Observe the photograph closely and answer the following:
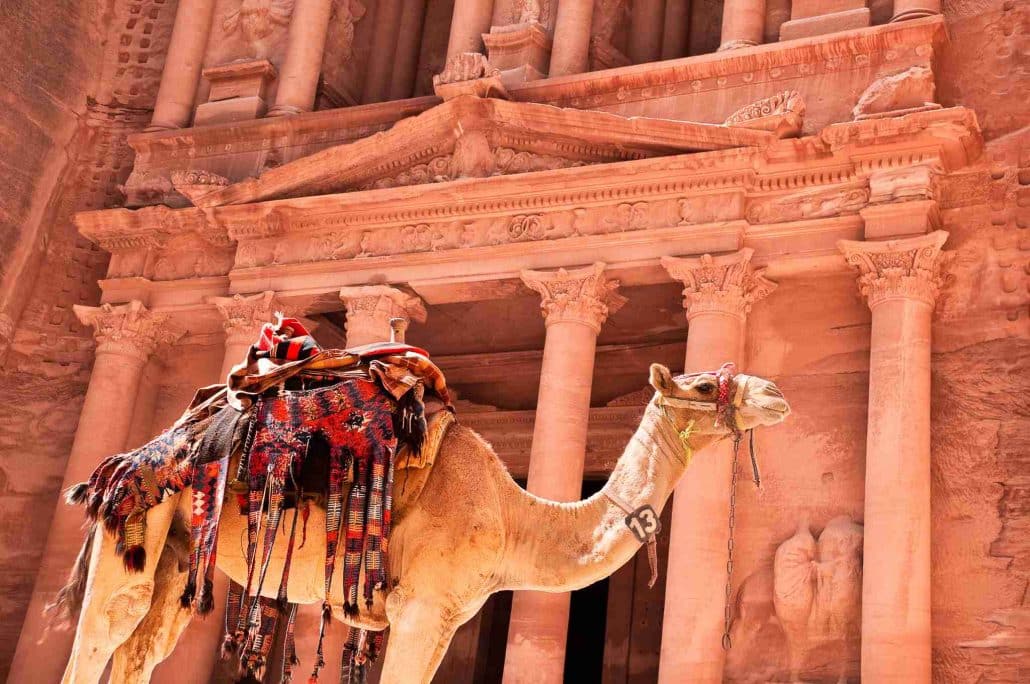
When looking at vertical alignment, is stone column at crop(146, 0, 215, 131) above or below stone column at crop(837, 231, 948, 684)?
above

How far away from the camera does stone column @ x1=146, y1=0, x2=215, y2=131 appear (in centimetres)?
2084

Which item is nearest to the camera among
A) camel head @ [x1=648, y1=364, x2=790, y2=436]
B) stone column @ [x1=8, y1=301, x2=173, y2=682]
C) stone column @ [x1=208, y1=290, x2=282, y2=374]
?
camel head @ [x1=648, y1=364, x2=790, y2=436]

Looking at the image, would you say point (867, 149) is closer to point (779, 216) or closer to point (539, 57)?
point (779, 216)

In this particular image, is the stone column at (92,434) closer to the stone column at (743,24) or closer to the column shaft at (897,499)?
the stone column at (743,24)

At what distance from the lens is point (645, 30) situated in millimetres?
20219

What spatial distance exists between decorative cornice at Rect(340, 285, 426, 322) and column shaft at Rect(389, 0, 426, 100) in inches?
215

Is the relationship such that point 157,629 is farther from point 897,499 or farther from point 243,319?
point 243,319

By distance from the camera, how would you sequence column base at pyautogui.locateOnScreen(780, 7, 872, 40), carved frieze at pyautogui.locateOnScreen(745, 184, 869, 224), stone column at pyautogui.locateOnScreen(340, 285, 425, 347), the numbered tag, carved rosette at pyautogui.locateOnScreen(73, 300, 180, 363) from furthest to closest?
carved rosette at pyautogui.locateOnScreen(73, 300, 180, 363) → stone column at pyautogui.locateOnScreen(340, 285, 425, 347) → column base at pyautogui.locateOnScreen(780, 7, 872, 40) → carved frieze at pyautogui.locateOnScreen(745, 184, 869, 224) → the numbered tag

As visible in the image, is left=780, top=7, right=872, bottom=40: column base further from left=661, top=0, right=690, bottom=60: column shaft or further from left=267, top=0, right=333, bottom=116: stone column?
left=267, top=0, right=333, bottom=116: stone column

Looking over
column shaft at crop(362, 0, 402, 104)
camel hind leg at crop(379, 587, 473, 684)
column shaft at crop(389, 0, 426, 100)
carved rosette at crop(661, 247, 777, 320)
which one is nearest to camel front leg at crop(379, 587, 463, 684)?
camel hind leg at crop(379, 587, 473, 684)

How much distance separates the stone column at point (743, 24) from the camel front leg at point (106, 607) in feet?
36.4

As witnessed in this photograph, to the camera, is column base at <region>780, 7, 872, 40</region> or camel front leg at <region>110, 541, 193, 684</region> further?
column base at <region>780, 7, 872, 40</region>

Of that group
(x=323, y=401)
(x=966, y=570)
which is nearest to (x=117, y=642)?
(x=323, y=401)

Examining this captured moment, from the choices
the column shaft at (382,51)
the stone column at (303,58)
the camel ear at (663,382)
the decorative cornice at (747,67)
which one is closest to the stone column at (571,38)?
the decorative cornice at (747,67)
